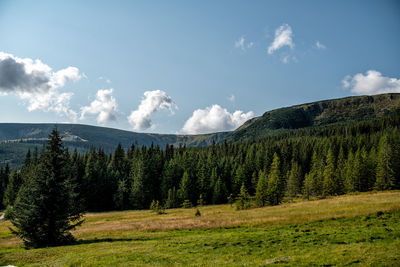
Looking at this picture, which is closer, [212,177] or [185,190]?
[185,190]

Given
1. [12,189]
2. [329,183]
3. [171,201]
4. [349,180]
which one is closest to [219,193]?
[171,201]

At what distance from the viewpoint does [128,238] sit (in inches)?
1136

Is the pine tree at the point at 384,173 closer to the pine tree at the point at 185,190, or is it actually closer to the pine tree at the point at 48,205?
the pine tree at the point at 185,190

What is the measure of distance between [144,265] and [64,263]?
678 cm

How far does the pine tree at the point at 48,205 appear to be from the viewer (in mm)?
27453

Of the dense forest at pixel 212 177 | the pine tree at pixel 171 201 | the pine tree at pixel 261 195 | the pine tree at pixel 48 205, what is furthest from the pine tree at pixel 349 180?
the pine tree at pixel 48 205

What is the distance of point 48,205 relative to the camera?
28.6m

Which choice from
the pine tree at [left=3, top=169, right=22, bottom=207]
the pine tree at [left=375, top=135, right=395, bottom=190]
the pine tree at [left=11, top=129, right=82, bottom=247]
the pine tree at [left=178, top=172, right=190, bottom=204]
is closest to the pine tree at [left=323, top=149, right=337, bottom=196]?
the pine tree at [left=375, top=135, right=395, bottom=190]

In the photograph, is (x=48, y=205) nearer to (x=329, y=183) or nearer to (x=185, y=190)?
(x=185, y=190)

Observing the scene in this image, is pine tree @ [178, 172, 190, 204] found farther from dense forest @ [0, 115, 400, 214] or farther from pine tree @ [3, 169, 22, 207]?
pine tree @ [3, 169, 22, 207]

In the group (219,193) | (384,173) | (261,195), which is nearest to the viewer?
(261,195)

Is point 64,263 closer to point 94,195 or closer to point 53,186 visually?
point 53,186

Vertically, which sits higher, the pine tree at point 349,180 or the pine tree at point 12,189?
the pine tree at point 349,180

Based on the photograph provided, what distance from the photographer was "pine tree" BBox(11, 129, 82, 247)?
27.5 metres
